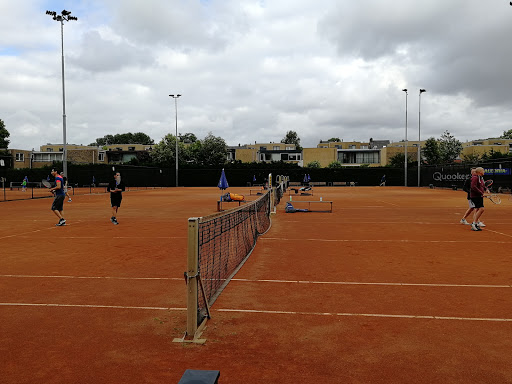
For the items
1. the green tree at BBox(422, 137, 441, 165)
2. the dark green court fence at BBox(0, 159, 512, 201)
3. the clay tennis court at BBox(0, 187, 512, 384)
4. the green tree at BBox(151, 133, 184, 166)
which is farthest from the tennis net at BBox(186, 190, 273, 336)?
the green tree at BBox(422, 137, 441, 165)

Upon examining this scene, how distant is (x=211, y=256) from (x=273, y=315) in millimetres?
3025

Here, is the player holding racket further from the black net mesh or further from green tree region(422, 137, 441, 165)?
green tree region(422, 137, 441, 165)

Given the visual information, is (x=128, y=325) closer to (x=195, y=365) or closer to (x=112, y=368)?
(x=112, y=368)

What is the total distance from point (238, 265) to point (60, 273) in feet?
10.4

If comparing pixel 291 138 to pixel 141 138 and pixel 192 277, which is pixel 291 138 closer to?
pixel 141 138

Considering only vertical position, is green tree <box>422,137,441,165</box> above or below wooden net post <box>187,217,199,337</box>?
above

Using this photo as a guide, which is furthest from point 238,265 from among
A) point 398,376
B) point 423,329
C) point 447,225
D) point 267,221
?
point 447,225

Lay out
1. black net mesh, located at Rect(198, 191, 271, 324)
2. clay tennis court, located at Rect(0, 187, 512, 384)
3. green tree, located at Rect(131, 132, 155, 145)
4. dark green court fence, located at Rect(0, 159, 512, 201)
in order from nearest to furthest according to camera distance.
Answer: clay tennis court, located at Rect(0, 187, 512, 384) < black net mesh, located at Rect(198, 191, 271, 324) < dark green court fence, located at Rect(0, 159, 512, 201) < green tree, located at Rect(131, 132, 155, 145)

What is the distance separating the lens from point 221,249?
8.88m

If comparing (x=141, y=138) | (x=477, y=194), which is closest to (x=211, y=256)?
(x=477, y=194)

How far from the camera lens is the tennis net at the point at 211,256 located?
14.8 ft

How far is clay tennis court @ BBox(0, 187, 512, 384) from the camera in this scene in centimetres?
379

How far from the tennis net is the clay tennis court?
222mm

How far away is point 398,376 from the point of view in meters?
3.63
